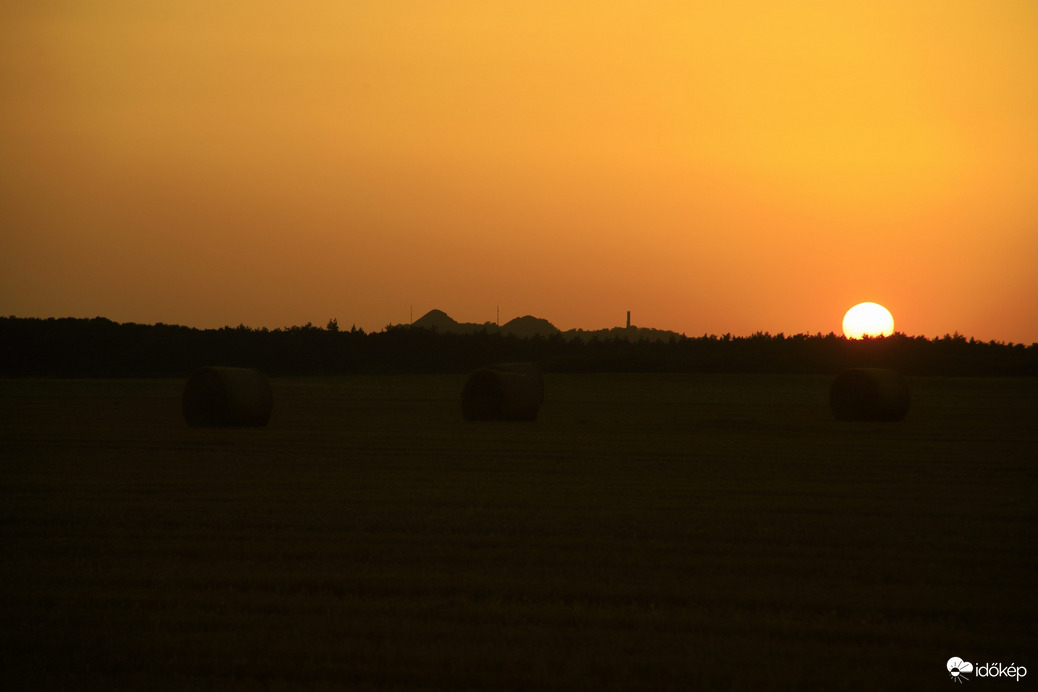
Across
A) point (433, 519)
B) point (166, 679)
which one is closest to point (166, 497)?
point (433, 519)

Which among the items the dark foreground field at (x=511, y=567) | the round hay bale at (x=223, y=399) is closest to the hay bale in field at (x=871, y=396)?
the dark foreground field at (x=511, y=567)

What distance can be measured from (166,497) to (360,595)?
5111 mm

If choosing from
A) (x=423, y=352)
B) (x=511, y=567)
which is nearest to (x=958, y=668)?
(x=511, y=567)

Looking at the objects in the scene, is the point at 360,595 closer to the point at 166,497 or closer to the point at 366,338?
the point at 166,497

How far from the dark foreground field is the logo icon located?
0.19ft

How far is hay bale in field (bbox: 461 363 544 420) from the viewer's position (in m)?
26.6

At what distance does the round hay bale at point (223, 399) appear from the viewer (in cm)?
2316

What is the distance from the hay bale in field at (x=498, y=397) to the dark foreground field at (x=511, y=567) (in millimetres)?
8916

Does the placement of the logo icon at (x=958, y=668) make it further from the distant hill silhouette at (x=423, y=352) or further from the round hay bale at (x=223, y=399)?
the distant hill silhouette at (x=423, y=352)

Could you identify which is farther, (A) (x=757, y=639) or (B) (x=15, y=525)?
(B) (x=15, y=525)

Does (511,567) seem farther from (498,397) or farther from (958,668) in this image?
(498,397)

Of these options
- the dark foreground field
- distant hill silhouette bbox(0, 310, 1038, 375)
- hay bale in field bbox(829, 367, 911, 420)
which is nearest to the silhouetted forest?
distant hill silhouette bbox(0, 310, 1038, 375)

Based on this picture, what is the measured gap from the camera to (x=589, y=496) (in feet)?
39.1

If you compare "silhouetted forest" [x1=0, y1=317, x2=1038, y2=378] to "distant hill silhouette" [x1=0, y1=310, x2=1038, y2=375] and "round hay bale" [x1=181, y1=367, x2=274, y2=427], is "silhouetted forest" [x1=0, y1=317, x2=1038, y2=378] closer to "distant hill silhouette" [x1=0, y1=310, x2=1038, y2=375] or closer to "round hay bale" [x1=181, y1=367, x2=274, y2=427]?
"distant hill silhouette" [x1=0, y1=310, x2=1038, y2=375]
